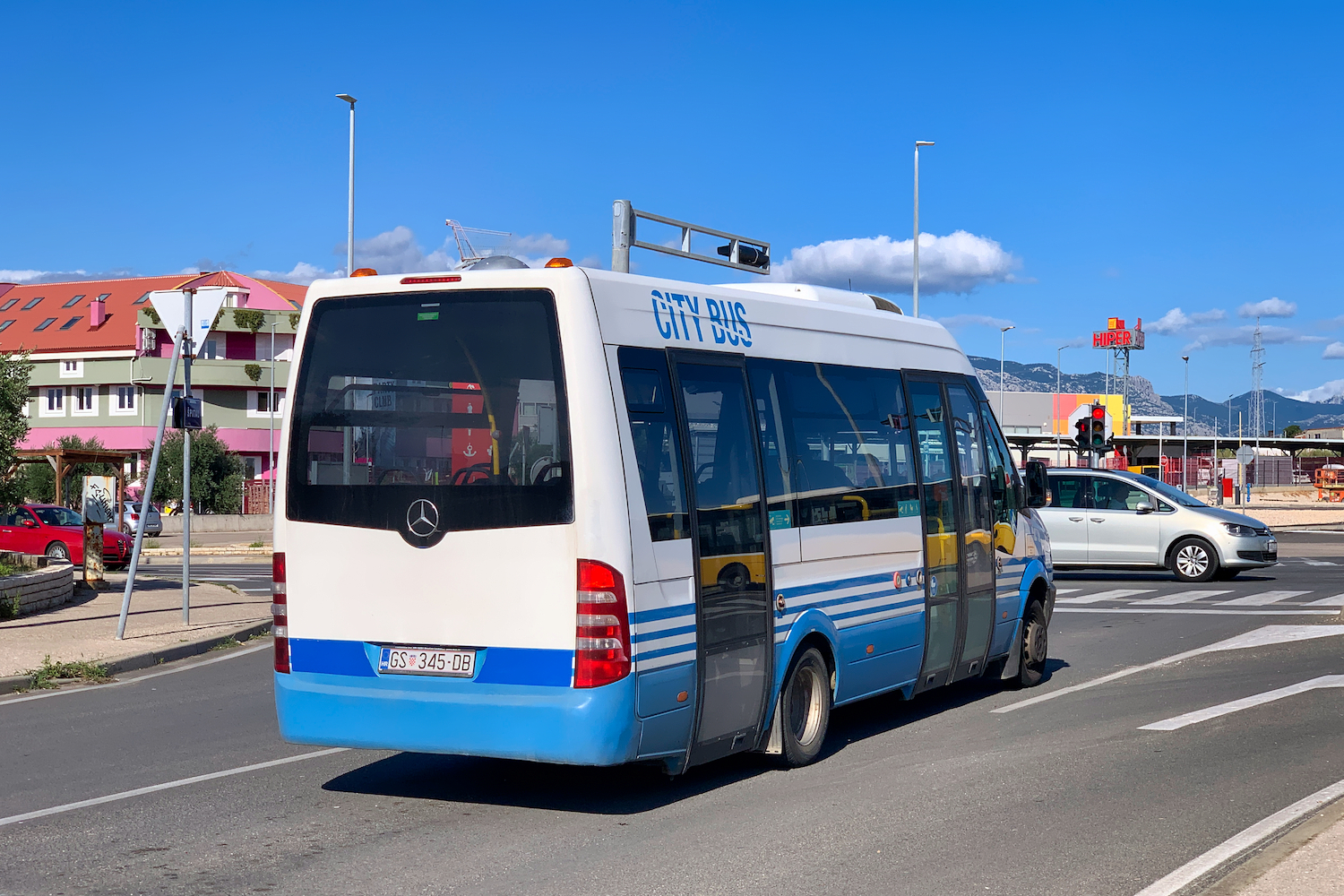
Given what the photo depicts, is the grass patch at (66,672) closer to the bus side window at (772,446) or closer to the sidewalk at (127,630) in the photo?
the sidewalk at (127,630)

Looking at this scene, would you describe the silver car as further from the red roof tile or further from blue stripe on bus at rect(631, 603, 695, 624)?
the red roof tile

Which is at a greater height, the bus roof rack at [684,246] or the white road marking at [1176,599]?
the bus roof rack at [684,246]

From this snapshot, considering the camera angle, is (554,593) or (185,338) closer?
(554,593)

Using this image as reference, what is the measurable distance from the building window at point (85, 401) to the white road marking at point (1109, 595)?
6528 centimetres

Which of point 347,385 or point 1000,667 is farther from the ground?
point 347,385

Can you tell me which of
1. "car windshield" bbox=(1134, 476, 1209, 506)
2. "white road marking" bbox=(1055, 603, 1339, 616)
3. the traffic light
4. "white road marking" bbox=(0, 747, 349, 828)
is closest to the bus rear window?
"white road marking" bbox=(0, 747, 349, 828)

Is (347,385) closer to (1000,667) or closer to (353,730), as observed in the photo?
(353,730)

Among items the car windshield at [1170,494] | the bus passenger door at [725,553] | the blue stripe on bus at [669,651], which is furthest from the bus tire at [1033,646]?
the car windshield at [1170,494]

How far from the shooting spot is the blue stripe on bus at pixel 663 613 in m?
6.78

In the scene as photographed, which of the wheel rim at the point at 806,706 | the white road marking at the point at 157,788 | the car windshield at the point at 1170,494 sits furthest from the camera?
the car windshield at the point at 1170,494

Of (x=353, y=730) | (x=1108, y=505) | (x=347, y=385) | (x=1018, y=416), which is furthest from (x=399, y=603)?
(x=1018, y=416)

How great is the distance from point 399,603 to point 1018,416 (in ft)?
410

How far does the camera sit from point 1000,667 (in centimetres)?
1170

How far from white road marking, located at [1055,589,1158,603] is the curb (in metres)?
10.9
